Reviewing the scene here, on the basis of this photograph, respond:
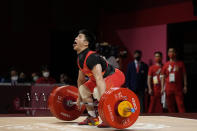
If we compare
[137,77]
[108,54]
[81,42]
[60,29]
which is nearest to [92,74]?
[81,42]

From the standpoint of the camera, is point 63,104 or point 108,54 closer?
point 63,104

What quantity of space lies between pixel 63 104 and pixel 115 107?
4.10 feet

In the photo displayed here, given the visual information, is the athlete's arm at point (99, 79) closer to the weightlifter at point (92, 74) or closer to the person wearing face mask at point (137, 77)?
the weightlifter at point (92, 74)

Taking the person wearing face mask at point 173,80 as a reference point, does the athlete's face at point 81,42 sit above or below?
above

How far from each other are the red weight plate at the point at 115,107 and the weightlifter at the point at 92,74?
28 centimetres

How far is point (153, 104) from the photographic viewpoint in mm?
9102

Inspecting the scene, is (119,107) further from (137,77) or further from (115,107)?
(137,77)

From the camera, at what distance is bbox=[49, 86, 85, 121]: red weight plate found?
5.53 metres

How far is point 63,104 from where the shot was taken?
5.57 meters

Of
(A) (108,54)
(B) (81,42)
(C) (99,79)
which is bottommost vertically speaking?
Answer: (C) (99,79)

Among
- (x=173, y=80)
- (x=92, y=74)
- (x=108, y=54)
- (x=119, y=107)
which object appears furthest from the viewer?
(x=173, y=80)

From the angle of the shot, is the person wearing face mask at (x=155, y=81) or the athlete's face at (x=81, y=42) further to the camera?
the person wearing face mask at (x=155, y=81)

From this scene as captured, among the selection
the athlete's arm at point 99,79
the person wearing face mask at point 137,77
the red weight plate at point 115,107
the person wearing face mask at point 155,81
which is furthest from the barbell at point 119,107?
the person wearing face mask at point 155,81

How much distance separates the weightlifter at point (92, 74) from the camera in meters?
4.84
